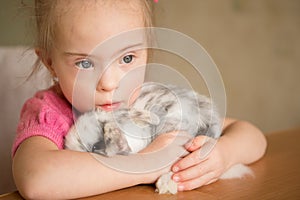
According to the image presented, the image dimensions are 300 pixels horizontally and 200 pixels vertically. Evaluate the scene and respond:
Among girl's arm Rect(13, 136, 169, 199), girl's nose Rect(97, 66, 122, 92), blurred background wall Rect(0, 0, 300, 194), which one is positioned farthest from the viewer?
blurred background wall Rect(0, 0, 300, 194)

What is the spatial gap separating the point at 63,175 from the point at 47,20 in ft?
1.04

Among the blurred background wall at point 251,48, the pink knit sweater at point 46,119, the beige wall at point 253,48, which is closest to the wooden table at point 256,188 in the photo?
the pink knit sweater at point 46,119

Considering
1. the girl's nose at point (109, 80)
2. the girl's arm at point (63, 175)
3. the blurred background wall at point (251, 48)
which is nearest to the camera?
the girl's arm at point (63, 175)

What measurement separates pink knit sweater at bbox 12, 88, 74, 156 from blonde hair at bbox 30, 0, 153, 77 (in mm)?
99

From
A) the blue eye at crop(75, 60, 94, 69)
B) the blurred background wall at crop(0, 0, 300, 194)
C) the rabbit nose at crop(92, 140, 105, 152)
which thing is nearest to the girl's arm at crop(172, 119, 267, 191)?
the rabbit nose at crop(92, 140, 105, 152)

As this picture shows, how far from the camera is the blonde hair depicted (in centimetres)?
75

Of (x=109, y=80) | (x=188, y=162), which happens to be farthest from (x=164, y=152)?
(x=109, y=80)

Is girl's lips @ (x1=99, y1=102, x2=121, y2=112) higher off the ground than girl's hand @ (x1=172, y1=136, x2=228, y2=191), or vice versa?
girl's lips @ (x1=99, y1=102, x2=121, y2=112)

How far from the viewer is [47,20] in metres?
0.75

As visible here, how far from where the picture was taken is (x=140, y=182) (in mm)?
656

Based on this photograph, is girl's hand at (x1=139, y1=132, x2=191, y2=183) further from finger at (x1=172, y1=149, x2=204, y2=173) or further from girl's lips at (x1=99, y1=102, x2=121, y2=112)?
girl's lips at (x1=99, y1=102, x2=121, y2=112)

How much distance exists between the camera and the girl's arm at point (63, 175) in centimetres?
60

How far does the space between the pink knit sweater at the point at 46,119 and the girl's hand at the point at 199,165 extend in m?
0.22

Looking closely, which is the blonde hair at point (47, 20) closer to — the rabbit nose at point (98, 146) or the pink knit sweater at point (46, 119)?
the pink knit sweater at point (46, 119)
